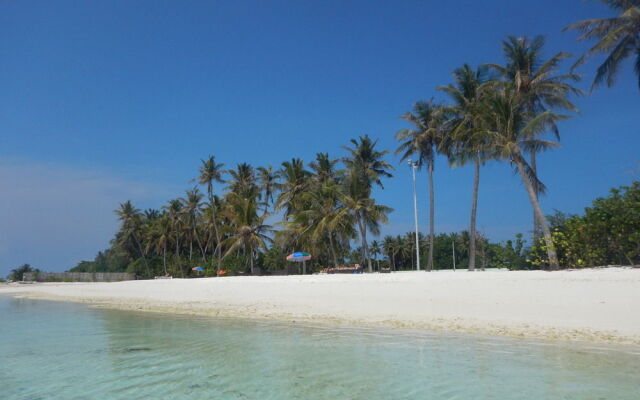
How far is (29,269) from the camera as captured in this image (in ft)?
186

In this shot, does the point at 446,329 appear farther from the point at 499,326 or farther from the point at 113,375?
the point at 113,375

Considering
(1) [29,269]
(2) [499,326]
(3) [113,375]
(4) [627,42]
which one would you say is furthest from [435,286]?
(1) [29,269]

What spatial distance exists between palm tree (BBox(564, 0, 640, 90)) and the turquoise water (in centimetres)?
1478

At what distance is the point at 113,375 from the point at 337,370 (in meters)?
3.16

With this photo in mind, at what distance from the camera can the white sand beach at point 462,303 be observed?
9117mm

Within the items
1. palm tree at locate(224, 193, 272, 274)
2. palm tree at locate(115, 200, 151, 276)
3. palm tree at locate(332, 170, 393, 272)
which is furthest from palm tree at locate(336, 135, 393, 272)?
palm tree at locate(115, 200, 151, 276)

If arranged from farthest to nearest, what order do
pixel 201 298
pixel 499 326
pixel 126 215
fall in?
pixel 126 215 < pixel 201 298 < pixel 499 326

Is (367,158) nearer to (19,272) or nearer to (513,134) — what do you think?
(513,134)

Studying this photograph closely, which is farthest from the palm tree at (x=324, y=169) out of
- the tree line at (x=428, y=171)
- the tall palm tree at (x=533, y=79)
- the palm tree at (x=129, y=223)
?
the palm tree at (x=129, y=223)

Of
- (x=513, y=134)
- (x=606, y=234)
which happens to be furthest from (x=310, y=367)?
(x=513, y=134)

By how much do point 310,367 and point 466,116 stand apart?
20681 mm

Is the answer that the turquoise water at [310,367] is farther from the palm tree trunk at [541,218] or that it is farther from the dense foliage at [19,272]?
the dense foliage at [19,272]

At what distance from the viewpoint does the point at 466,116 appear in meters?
24.2

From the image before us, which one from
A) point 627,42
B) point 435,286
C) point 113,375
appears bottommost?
point 113,375
